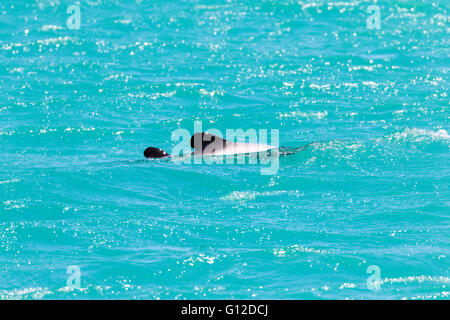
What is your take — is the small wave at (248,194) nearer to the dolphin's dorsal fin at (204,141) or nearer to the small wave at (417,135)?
the dolphin's dorsal fin at (204,141)

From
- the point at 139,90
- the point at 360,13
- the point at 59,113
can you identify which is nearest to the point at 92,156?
the point at 59,113

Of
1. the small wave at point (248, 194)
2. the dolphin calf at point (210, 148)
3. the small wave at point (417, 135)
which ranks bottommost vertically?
the small wave at point (248, 194)

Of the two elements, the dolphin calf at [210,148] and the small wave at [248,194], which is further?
the dolphin calf at [210,148]

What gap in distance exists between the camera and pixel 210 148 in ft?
43.3

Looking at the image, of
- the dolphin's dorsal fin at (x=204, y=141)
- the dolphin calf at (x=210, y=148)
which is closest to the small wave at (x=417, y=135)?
the dolphin calf at (x=210, y=148)

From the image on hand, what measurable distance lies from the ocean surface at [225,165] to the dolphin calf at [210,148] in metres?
0.29

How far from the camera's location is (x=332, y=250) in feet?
31.0

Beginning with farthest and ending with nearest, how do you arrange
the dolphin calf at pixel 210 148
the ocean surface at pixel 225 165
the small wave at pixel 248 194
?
the dolphin calf at pixel 210 148
the small wave at pixel 248 194
the ocean surface at pixel 225 165

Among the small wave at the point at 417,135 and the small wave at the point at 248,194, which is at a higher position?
the small wave at the point at 417,135

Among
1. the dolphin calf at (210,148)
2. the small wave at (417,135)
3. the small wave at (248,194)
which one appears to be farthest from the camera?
the small wave at (417,135)

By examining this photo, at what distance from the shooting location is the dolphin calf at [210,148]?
13078 mm

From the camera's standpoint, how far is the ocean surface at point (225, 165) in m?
9.05
